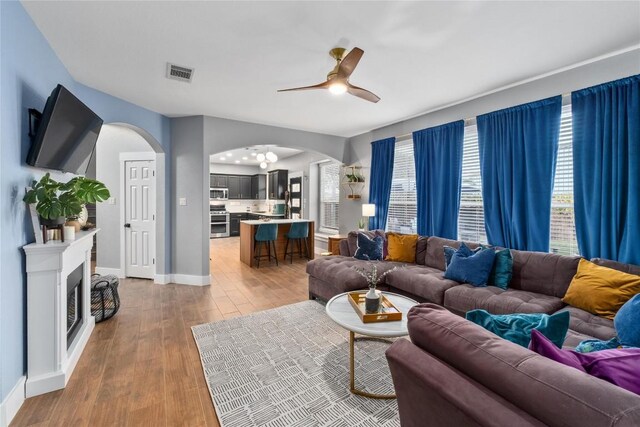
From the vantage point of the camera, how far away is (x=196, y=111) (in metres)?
4.41

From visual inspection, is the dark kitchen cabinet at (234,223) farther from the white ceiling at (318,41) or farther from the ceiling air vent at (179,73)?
the ceiling air vent at (179,73)

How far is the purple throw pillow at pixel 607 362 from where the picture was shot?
874 mm

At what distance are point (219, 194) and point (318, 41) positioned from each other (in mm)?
8751

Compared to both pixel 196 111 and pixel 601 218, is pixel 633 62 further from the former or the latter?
pixel 196 111

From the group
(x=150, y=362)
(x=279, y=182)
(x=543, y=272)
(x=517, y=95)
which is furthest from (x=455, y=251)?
(x=279, y=182)

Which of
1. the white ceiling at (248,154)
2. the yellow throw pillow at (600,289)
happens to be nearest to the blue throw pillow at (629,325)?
the yellow throw pillow at (600,289)

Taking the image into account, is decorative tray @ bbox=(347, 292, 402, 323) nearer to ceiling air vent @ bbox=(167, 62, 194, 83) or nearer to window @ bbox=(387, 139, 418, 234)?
window @ bbox=(387, 139, 418, 234)

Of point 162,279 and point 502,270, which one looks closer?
point 502,270

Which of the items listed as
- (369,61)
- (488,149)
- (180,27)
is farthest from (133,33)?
(488,149)

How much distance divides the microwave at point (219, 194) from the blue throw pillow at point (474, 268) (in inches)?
346

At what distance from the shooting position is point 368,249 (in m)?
4.26

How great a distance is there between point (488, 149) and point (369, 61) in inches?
78.2

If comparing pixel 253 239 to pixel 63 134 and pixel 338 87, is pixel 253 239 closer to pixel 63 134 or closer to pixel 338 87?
pixel 63 134

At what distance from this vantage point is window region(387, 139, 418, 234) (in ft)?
→ 16.1
